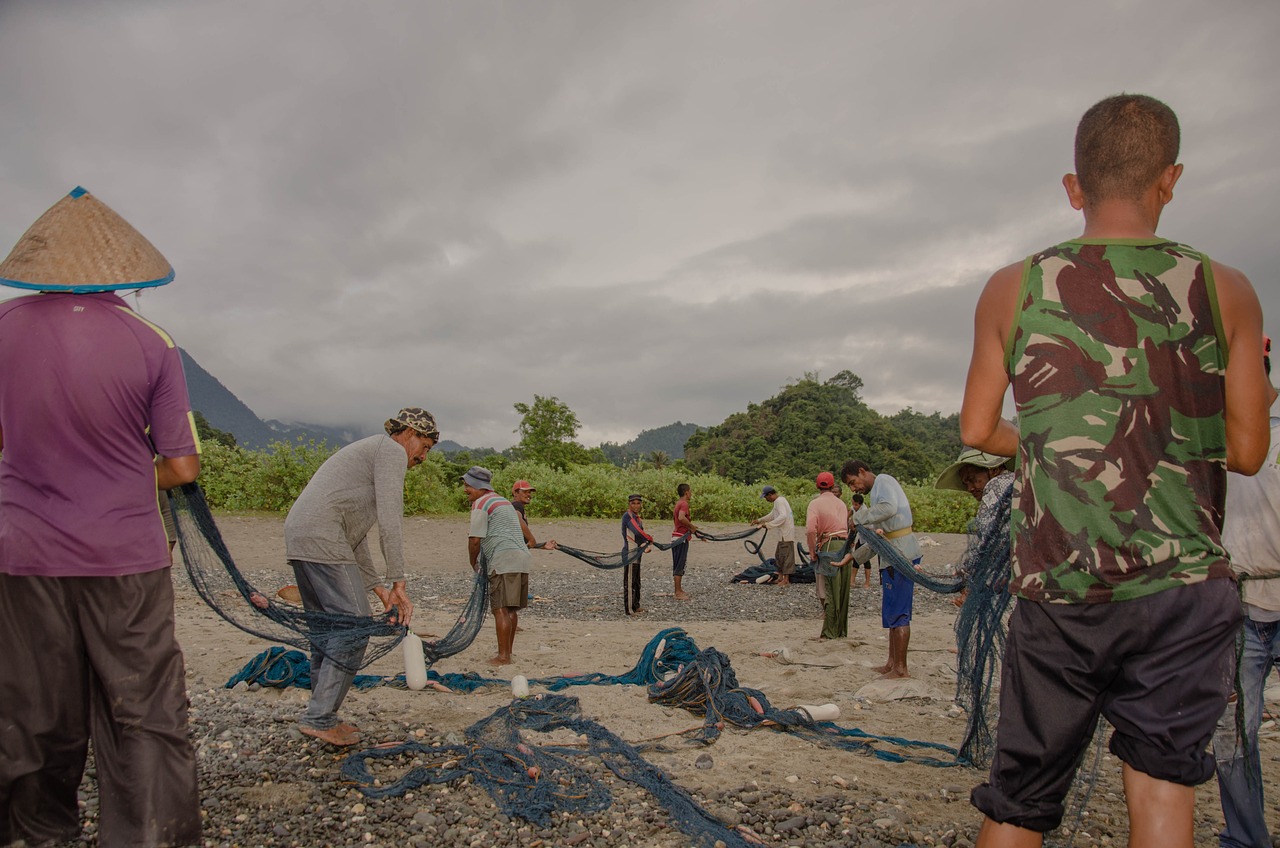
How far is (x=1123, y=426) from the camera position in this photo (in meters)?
2.12

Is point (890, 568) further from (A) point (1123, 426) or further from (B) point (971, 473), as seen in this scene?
(A) point (1123, 426)

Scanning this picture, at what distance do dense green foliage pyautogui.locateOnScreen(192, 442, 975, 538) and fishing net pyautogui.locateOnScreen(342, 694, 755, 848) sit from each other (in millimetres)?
19191

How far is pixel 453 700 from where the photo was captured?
19.7ft

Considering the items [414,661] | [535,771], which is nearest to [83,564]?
[535,771]

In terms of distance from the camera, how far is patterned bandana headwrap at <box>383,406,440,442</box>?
5.13 metres

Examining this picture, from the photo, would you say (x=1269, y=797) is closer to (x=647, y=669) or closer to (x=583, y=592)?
(x=647, y=669)

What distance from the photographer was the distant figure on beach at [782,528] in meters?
13.9

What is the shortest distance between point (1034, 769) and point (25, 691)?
10.2 ft

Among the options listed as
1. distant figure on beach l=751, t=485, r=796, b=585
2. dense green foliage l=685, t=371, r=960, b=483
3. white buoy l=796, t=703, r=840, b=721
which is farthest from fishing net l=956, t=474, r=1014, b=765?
dense green foliage l=685, t=371, r=960, b=483

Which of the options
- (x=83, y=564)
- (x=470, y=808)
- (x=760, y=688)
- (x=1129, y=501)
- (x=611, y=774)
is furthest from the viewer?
(x=760, y=688)

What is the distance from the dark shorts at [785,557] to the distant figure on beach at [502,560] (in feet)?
24.3

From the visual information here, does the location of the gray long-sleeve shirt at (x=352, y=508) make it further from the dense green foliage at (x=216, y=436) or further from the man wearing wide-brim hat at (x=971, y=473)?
the dense green foliage at (x=216, y=436)

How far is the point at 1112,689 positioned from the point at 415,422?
157 inches

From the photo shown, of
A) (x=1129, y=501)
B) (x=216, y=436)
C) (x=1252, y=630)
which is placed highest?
(x=216, y=436)
